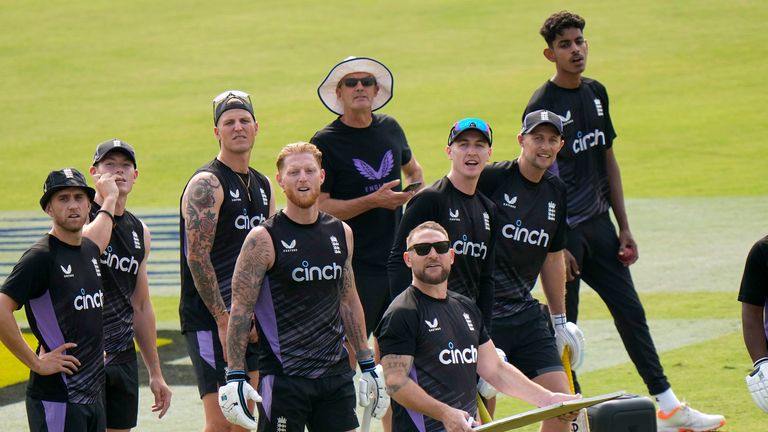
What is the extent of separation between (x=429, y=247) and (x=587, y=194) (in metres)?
3.28

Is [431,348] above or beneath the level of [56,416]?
above

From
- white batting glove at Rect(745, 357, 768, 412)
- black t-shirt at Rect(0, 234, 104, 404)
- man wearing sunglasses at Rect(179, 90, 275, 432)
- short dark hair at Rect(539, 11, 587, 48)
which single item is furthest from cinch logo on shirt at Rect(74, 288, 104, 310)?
short dark hair at Rect(539, 11, 587, 48)

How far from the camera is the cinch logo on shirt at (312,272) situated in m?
7.49

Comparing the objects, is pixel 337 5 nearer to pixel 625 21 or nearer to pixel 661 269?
pixel 625 21

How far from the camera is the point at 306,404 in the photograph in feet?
24.7

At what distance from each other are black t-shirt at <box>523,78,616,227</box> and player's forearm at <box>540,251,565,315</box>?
101 centimetres

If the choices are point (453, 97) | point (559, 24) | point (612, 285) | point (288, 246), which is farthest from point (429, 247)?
point (453, 97)

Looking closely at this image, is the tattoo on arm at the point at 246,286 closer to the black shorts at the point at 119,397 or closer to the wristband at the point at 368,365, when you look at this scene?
the wristband at the point at 368,365

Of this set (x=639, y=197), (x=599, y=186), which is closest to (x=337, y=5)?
(x=639, y=197)

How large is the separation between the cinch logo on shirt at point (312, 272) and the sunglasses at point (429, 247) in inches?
23.7

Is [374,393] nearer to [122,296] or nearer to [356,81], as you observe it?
[122,296]

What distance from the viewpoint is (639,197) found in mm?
23016

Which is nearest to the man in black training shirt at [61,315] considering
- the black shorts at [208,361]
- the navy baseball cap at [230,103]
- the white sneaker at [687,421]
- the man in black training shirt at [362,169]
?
the black shorts at [208,361]

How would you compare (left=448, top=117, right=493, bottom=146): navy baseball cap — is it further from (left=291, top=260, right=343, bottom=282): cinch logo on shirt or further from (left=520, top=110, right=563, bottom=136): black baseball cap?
(left=291, top=260, right=343, bottom=282): cinch logo on shirt
